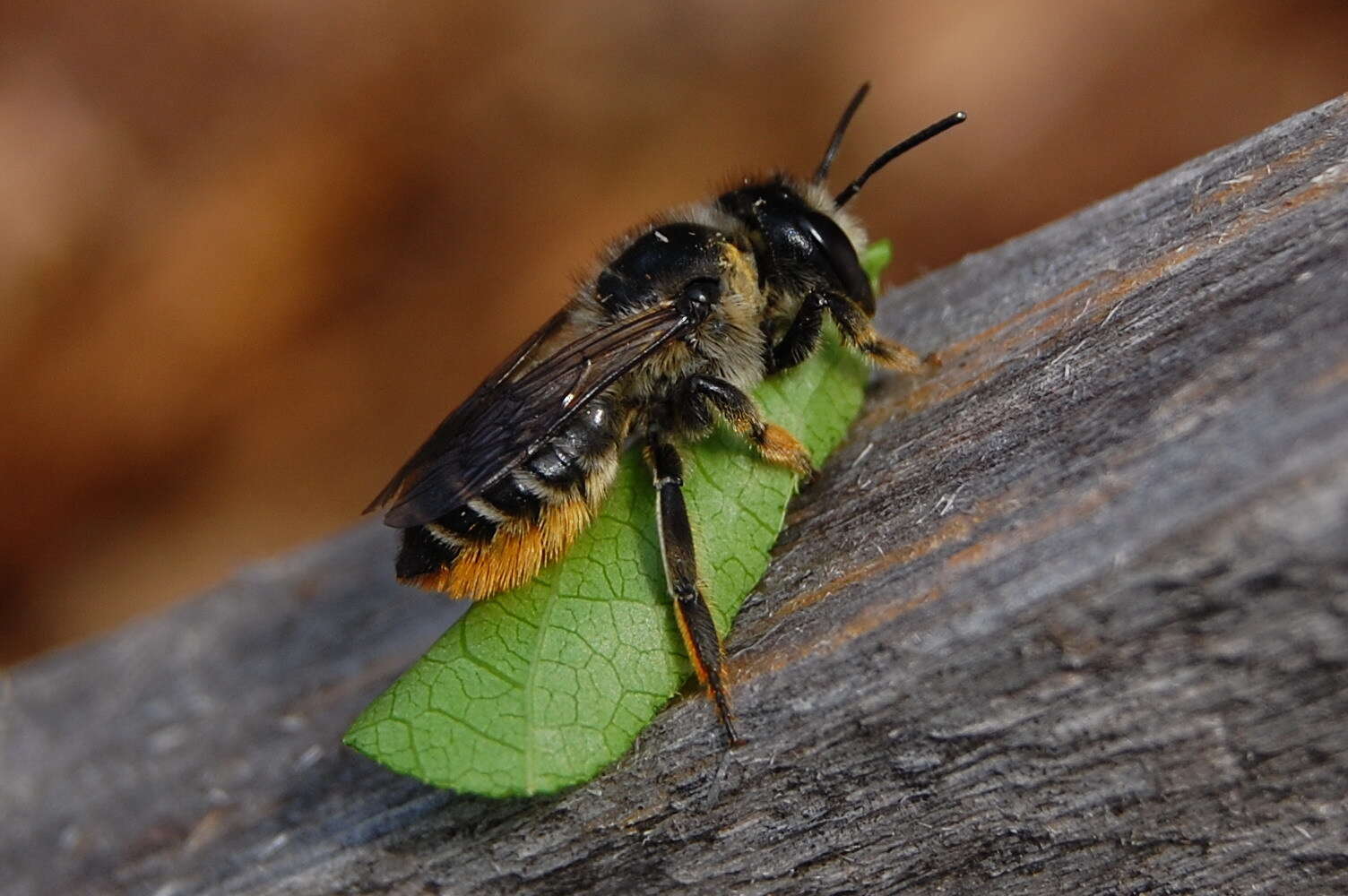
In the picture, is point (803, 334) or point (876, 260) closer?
point (803, 334)

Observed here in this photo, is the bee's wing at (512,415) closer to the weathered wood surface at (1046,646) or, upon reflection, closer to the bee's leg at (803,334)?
the bee's leg at (803,334)

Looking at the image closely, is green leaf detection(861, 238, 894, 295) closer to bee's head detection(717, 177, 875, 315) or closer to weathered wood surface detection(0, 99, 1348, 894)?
bee's head detection(717, 177, 875, 315)

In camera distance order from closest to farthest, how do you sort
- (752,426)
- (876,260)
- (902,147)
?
(752,426) → (902,147) → (876,260)

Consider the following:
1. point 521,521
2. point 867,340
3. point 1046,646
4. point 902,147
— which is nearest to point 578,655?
point 521,521

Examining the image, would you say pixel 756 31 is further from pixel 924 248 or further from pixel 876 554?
pixel 876 554

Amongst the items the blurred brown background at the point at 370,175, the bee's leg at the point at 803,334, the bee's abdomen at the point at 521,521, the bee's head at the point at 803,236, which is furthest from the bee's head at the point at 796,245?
the blurred brown background at the point at 370,175

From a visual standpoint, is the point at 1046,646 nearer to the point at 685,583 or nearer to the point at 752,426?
the point at 685,583
